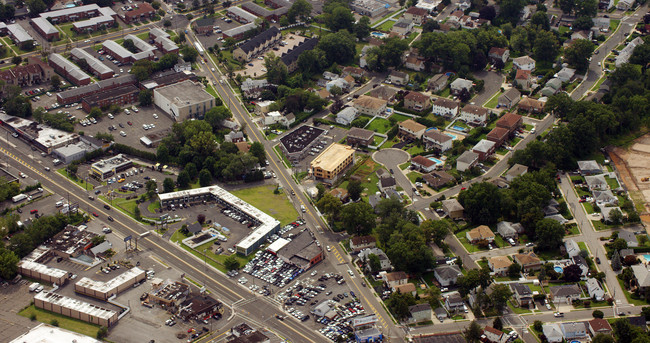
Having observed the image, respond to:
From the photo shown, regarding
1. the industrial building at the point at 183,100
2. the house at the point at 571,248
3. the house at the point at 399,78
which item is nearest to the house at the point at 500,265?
the house at the point at 571,248

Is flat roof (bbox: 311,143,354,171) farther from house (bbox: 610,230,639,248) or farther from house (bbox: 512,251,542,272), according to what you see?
house (bbox: 610,230,639,248)

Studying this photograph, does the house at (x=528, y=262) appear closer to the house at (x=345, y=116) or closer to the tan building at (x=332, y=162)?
the tan building at (x=332, y=162)

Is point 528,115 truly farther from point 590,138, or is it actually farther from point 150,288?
point 150,288

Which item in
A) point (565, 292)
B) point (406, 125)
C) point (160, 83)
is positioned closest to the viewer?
point (565, 292)

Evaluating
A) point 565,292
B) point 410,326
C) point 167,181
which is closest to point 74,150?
point 167,181

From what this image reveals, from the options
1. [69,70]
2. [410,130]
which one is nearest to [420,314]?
[410,130]

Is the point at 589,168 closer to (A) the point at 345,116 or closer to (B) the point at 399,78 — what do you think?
(A) the point at 345,116
